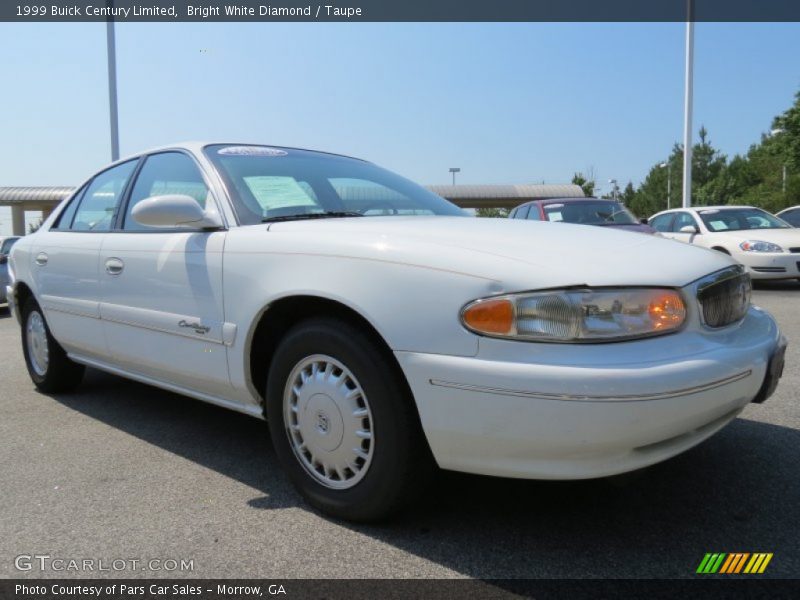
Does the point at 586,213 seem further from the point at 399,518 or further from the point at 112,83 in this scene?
the point at 112,83

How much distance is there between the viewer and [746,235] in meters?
9.85

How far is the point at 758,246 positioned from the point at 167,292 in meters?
9.31

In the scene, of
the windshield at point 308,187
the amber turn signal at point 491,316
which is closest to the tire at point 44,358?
the windshield at point 308,187

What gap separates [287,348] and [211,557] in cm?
75

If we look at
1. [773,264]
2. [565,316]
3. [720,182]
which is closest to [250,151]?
[565,316]

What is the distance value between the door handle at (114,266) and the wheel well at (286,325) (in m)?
1.05

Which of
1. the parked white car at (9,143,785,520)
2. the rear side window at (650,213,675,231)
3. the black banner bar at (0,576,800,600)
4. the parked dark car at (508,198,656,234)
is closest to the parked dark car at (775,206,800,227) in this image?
the rear side window at (650,213,675,231)

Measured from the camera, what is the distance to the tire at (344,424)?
2086 mm

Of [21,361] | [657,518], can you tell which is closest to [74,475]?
[657,518]

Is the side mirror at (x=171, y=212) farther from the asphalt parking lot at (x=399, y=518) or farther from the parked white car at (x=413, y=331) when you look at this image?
the asphalt parking lot at (x=399, y=518)

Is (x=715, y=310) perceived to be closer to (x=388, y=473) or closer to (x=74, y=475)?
(x=388, y=473)

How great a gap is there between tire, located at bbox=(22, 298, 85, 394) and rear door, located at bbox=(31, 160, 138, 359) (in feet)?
0.80

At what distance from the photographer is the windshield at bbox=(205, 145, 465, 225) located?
2.83 meters

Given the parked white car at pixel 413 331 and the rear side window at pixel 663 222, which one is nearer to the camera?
the parked white car at pixel 413 331
